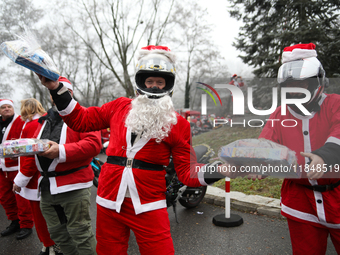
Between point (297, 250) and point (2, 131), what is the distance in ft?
14.8

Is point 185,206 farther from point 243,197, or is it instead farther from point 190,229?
point 243,197

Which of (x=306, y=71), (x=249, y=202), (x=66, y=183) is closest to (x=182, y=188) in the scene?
(x=249, y=202)

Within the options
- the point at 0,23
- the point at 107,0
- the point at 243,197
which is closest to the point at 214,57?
the point at 107,0

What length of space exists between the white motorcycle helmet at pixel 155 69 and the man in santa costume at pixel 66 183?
39.8 inches

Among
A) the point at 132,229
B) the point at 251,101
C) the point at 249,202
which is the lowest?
the point at 249,202

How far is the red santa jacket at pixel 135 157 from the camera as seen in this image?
177cm

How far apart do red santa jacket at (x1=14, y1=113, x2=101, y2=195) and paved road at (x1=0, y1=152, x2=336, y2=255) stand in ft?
4.31

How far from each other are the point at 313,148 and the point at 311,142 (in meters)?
0.05

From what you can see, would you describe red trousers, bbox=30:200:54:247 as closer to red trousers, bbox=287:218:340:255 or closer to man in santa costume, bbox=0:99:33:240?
man in santa costume, bbox=0:99:33:240

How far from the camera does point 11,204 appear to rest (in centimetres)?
399

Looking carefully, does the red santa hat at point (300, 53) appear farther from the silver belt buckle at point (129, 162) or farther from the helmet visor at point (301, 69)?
the silver belt buckle at point (129, 162)

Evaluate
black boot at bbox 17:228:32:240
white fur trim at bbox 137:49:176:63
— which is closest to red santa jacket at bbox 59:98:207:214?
white fur trim at bbox 137:49:176:63

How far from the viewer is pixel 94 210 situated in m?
4.68

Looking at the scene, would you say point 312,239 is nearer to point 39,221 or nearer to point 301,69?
point 301,69
